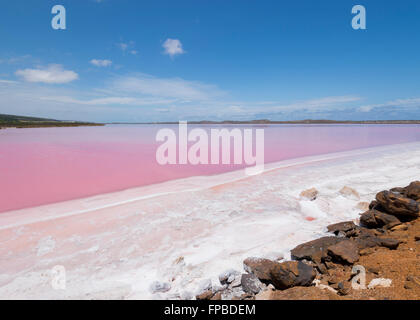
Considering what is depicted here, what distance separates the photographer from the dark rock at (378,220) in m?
3.91

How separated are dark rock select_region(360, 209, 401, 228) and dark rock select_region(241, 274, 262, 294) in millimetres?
2640

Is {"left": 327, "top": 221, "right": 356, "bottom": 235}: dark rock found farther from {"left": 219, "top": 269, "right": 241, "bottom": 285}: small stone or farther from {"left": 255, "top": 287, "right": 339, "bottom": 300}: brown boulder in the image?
{"left": 219, "top": 269, "right": 241, "bottom": 285}: small stone

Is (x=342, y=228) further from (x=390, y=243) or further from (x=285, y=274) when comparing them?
(x=285, y=274)

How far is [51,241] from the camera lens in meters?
3.93

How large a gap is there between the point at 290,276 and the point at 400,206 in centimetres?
297

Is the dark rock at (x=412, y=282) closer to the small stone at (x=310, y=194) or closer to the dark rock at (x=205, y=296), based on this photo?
the dark rock at (x=205, y=296)

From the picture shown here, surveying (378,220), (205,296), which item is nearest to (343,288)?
(205,296)

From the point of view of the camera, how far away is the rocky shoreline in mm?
2379

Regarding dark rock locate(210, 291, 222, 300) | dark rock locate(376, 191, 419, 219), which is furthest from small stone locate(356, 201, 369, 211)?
dark rock locate(210, 291, 222, 300)

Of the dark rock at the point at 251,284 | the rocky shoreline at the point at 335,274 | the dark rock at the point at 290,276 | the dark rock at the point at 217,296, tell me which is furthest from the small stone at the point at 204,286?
the dark rock at the point at 290,276

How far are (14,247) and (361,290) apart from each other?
4995 mm

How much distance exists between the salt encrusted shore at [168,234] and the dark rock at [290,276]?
35 mm

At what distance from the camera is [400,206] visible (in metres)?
Result: 4.06
